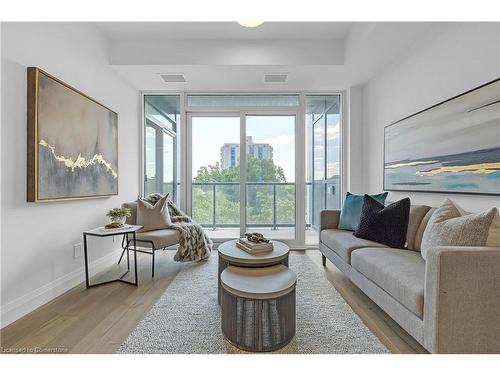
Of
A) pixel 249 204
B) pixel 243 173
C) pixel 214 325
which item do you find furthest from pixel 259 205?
pixel 214 325

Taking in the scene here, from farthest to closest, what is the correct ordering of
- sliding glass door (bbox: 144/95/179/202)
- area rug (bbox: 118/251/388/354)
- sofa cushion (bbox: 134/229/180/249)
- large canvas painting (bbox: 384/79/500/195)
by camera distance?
sliding glass door (bbox: 144/95/179/202)
sofa cushion (bbox: 134/229/180/249)
large canvas painting (bbox: 384/79/500/195)
area rug (bbox: 118/251/388/354)

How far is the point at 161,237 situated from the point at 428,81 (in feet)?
10.5

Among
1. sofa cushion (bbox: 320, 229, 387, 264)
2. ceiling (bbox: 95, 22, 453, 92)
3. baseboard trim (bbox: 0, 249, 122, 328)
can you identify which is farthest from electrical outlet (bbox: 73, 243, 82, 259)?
sofa cushion (bbox: 320, 229, 387, 264)

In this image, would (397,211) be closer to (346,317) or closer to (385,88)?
(346,317)

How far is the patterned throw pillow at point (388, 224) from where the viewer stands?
7.62 feet

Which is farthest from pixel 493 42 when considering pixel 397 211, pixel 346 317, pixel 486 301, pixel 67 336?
pixel 67 336

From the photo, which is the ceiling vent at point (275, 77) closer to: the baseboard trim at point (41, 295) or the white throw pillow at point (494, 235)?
the white throw pillow at point (494, 235)

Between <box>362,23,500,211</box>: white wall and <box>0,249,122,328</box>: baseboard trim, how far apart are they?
11.6ft

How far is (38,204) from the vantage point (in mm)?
2141

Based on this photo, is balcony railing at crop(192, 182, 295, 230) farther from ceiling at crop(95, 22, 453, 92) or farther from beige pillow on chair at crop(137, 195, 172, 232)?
ceiling at crop(95, 22, 453, 92)

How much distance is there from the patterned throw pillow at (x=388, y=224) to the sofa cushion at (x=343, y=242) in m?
0.08

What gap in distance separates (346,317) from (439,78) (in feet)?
7.47

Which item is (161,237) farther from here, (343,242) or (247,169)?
(343,242)

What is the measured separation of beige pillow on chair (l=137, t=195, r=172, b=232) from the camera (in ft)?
10.4
